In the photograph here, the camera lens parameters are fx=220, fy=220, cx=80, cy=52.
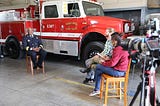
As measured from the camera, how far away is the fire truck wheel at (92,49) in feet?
18.7

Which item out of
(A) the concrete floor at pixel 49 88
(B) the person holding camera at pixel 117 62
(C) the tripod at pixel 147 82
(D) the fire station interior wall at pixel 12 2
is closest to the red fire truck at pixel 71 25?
(A) the concrete floor at pixel 49 88

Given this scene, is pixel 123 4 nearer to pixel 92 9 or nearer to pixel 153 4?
pixel 153 4

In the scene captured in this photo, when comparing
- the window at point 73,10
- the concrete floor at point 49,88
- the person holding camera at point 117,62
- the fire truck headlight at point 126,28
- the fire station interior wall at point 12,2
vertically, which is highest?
the fire station interior wall at point 12,2

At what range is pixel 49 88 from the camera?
14.3 ft

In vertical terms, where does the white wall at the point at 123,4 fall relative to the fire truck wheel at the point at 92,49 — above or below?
above

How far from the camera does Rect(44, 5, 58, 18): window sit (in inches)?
251

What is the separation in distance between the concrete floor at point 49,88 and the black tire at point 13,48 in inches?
53.0

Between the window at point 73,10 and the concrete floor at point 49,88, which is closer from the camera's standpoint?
the concrete floor at point 49,88

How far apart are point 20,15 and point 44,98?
4.65 meters

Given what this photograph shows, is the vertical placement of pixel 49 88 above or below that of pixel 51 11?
below

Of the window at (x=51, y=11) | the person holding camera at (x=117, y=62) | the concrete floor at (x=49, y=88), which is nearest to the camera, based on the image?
the person holding camera at (x=117, y=62)

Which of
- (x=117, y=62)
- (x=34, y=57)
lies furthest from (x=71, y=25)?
(x=117, y=62)

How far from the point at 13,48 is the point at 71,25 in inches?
109

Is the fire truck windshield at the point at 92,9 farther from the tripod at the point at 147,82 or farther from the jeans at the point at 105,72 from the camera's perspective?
the tripod at the point at 147,82
